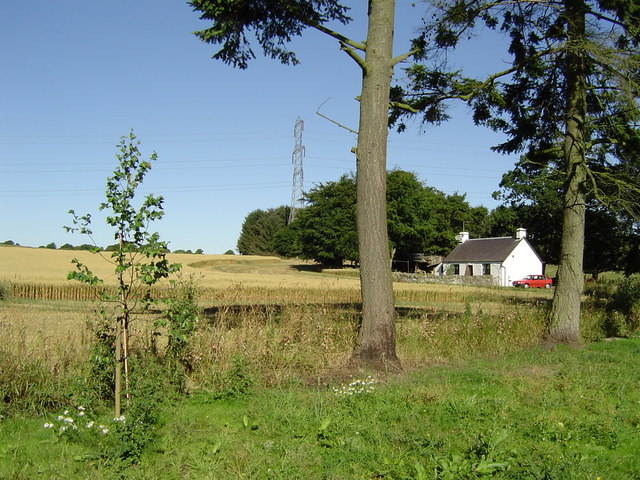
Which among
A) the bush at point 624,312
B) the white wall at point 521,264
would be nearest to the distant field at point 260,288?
the bush at point 624,312

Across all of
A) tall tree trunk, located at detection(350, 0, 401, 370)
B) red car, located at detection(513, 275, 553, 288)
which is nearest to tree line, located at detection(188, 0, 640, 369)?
tall tree trunk, located at detection(350, 0, 401, 370)

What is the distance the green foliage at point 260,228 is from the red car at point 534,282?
204 feet

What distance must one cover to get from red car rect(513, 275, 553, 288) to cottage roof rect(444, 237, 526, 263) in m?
3.39

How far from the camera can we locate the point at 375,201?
8.96 metres

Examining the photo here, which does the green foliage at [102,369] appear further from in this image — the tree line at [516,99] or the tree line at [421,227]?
the tree line at [421,227]

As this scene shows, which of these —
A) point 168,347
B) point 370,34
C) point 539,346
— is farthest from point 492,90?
point 168,347

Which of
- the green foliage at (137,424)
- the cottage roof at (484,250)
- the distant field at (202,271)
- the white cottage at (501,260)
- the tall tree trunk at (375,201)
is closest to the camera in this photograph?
the green foliage at (137,424)

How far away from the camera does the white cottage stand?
5742cm

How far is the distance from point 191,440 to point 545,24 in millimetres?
13190

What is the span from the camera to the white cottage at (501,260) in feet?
188

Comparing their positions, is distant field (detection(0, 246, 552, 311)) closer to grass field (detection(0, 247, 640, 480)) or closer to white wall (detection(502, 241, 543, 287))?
grass field (detection(0, 247, 640, 480))

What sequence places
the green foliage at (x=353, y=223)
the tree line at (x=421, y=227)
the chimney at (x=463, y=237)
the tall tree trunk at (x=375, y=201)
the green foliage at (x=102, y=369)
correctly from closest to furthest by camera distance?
1. the green foliage at (x=102, y=369)
2. the tall tree trunk at (x=375, y=201)
3. the tree line at (x=421, y=227)
4. the green foliage at (x=353, y=223)
5. the chimney at (x=463, y=237)

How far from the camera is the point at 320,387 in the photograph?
759 cm

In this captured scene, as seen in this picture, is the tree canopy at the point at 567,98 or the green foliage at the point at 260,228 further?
the green foliage at the point at 260,228
